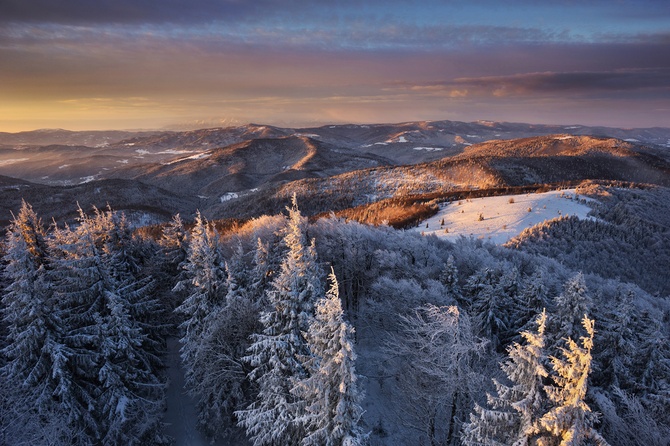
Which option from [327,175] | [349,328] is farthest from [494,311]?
[327,175]

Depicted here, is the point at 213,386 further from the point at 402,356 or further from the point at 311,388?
the point at 402,356

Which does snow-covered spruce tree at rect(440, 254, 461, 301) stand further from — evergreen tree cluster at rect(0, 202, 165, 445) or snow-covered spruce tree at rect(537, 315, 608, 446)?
evergreen tree cluster at rect(0, 202, 165, 445)

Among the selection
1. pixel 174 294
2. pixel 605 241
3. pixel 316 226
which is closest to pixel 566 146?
pixel 605 241

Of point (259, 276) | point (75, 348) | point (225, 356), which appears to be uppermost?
point (259, 276)

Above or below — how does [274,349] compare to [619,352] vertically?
below

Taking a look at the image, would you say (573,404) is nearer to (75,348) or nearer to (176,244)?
→ (75,348)

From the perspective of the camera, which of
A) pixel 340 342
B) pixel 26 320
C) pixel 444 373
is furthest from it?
pixel 26 320

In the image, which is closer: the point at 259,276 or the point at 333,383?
the point at 333,383
